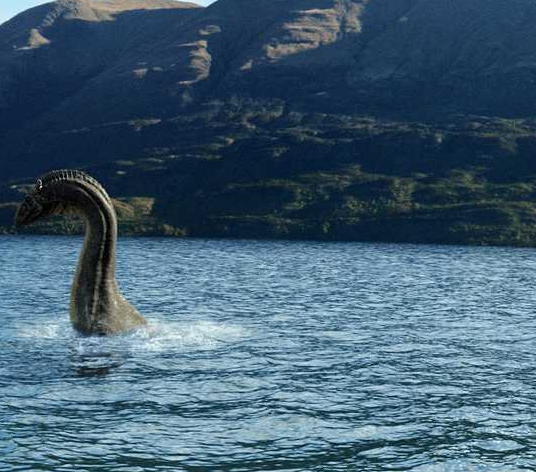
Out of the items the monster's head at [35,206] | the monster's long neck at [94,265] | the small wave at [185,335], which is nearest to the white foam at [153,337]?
the small wave at [185,335]

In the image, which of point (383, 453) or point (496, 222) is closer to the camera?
point (383, 453)

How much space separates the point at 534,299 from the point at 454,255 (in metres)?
64.2

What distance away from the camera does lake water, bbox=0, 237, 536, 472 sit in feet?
69.3

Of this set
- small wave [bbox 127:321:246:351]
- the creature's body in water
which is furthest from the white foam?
the creature's body in water

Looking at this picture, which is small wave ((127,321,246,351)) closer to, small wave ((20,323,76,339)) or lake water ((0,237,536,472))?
lake water ((0,237,536,472))

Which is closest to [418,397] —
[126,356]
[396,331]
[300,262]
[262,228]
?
[126,356]

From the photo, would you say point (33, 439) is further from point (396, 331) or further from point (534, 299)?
point (534, 299)

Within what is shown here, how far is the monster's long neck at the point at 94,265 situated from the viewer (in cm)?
3569

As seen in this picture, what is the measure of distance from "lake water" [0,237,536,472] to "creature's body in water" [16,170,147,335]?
108 centimetres

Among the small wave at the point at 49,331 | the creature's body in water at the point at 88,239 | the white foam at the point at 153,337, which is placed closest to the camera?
the white foam at the point at 153,337

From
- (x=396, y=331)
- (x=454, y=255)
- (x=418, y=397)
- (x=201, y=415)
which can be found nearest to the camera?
(x=201, y=415)

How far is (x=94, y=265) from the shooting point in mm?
35875

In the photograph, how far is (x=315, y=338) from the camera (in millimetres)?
39188

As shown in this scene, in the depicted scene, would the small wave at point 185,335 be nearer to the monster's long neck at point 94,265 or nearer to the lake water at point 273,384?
the lake water at point 273,384
